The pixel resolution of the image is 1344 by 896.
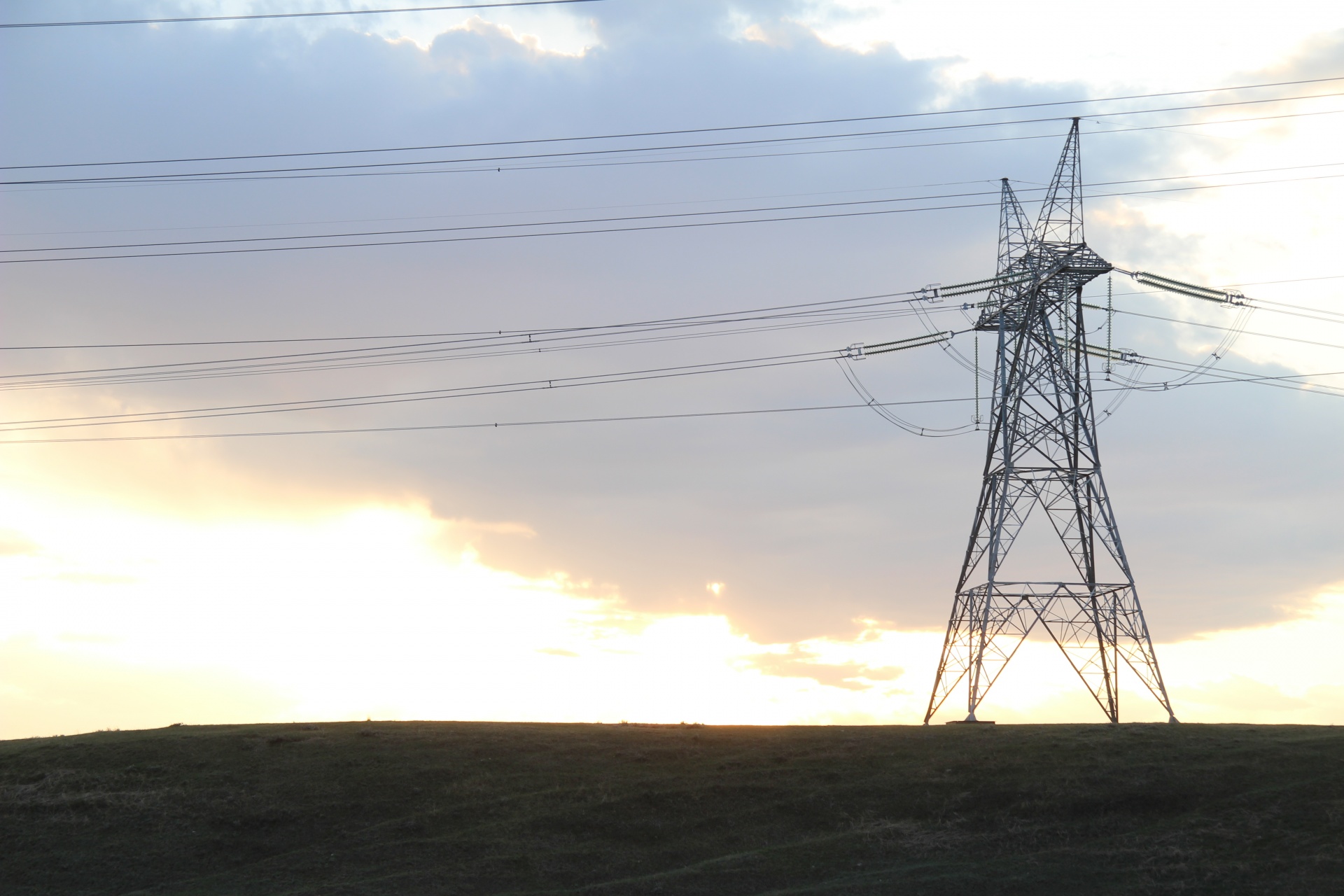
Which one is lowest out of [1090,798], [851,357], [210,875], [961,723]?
[210,875]

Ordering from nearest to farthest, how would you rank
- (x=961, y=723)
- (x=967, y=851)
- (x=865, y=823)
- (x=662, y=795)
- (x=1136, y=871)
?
(x=1136, y=871) < (x=967, y=851) < (x=865, y=823) < (x=662, y=795) < (x=961, y=723)

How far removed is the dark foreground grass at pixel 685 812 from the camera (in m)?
39.0

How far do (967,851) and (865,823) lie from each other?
4.23 m

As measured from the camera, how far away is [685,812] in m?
45.6

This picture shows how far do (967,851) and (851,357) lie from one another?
2795cm

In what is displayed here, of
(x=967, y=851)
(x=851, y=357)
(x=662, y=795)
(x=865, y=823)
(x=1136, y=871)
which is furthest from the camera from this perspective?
(x=851, y=357)

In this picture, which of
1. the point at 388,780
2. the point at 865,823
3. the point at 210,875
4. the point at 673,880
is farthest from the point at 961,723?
the point at 210,875

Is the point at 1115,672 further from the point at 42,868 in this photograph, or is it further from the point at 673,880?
the point at 42,868

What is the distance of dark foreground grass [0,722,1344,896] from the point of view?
39031mm

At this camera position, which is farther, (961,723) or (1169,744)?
(961,723)

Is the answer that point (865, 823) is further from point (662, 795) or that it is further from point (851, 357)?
point (851, 357)

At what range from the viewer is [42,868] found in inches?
1626

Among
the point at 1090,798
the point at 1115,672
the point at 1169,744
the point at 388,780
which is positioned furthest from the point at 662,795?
the point at 1115,672

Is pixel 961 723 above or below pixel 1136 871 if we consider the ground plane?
above
